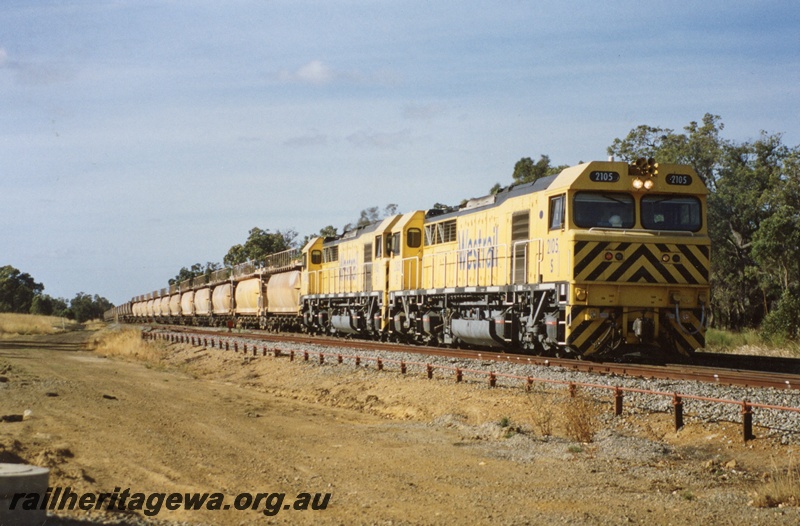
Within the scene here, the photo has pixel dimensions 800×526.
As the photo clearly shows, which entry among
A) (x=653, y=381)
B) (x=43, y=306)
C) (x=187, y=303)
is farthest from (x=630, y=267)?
(x=43, y=306)

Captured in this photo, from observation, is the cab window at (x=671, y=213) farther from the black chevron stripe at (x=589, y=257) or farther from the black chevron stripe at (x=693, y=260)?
the black chevron stripe at (x=589, y=257)

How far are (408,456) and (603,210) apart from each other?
8.29 metres

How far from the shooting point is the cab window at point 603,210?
18.2m

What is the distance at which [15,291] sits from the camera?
160875 mm

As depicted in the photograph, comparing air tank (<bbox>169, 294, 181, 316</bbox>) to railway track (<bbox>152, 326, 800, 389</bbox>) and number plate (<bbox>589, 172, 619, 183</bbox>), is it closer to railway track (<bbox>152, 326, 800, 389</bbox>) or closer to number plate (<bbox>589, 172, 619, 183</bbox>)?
railway track (<bbox>152, 326, 800, 389</bbox>)

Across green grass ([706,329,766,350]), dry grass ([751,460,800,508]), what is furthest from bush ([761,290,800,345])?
dry grass ([751,460,800,508])

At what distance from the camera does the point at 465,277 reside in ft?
78.8

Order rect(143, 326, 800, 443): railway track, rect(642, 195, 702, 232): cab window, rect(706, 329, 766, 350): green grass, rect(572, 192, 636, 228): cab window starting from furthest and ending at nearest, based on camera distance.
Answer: rect(706, 329, 766, 350): green grass < rect(642, 195, 702, 232): cab window < rect(572, 192, 636, 228): cab window < rect(143, 326, 800, 443): railway track

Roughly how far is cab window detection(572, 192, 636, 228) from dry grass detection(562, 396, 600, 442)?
18.2ft

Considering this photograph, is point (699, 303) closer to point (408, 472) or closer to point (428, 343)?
point (408, 472)

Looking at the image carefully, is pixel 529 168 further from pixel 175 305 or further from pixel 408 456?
pixel 408 456

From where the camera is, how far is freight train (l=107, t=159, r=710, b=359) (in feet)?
58.4

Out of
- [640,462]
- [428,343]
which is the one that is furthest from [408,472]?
[428,343]

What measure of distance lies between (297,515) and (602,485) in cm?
349
